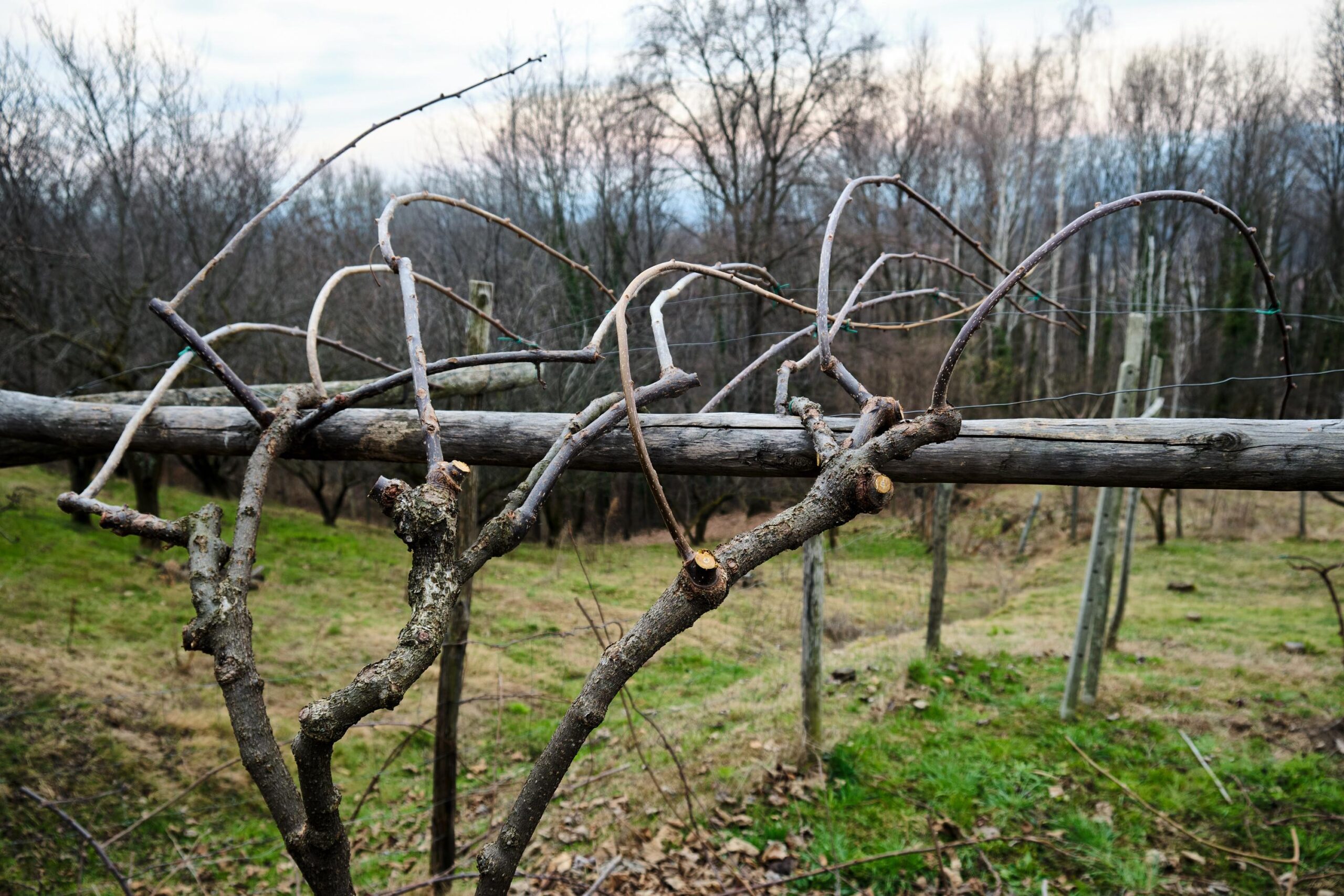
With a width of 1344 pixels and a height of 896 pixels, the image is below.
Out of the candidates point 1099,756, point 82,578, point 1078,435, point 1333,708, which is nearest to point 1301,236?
point 1333,708

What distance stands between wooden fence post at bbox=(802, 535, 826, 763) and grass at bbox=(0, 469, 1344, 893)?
13cm

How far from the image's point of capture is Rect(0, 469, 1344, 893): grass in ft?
14.0

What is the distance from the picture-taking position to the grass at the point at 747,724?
4258 millimetres

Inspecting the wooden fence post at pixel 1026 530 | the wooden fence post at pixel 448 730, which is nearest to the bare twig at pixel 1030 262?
the wooden fence post at pixel 448 730

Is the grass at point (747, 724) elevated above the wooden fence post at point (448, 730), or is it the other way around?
the wooden fence post at point (448, 730)

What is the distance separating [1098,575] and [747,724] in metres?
2.89

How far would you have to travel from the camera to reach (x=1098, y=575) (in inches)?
231

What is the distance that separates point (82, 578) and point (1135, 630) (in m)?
12.4

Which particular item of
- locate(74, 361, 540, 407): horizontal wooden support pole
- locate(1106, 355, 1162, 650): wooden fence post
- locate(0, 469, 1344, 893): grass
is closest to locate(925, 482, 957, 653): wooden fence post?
locate(0, 469, 1344, 893): grass

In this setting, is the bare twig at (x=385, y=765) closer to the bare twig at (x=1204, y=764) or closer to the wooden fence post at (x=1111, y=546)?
the bare twig at (x=1204, y=764)

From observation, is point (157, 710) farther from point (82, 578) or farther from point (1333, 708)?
point (1333, 708)

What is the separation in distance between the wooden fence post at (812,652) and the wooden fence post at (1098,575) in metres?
2.06

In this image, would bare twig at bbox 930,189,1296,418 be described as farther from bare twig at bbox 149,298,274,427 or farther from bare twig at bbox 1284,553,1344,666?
bare twig at bbox 149,298,274,427

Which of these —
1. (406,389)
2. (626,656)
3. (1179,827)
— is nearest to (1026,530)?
(1179,827)
